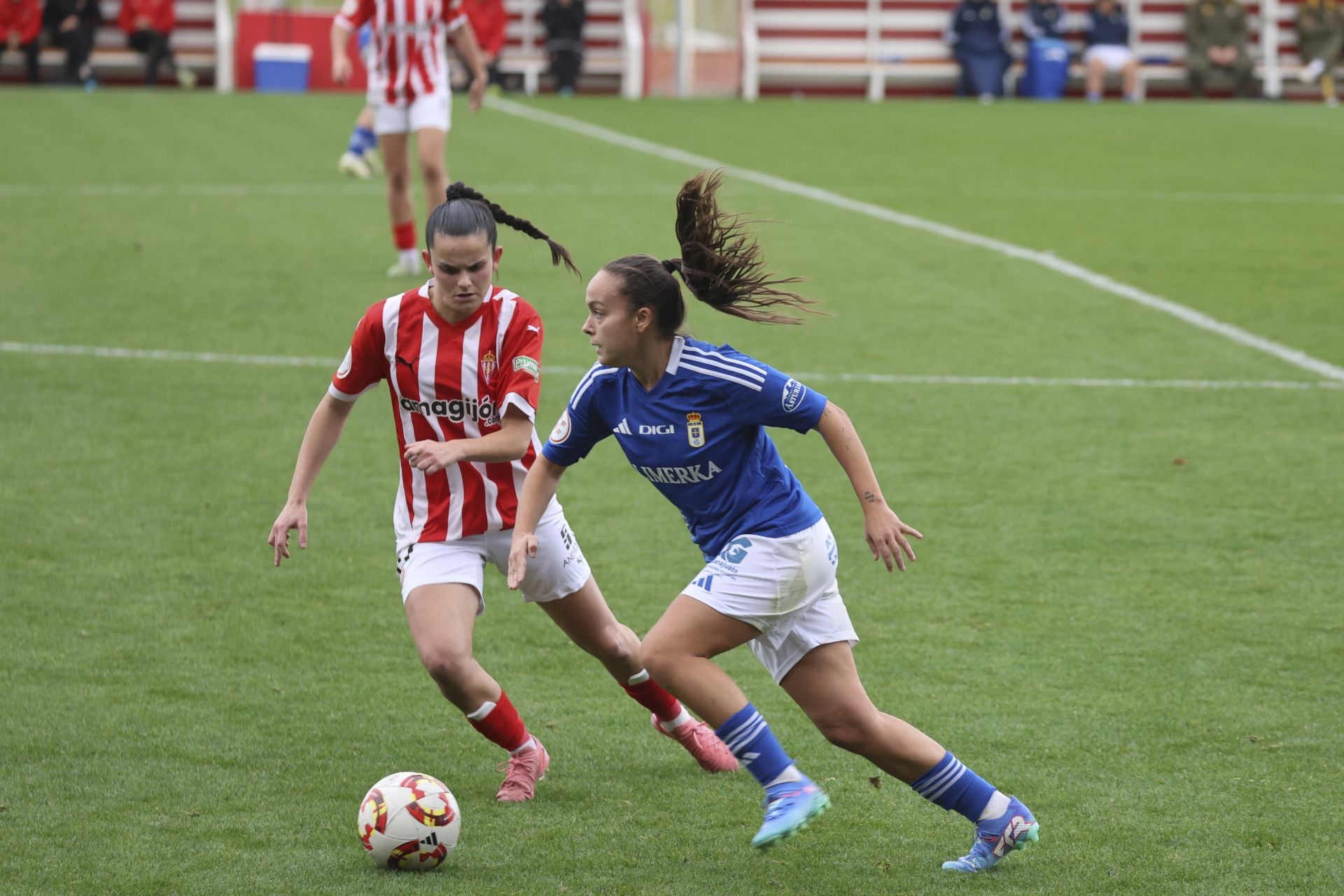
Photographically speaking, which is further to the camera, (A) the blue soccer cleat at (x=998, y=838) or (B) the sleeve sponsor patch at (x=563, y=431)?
(B) the sleeve sponsor patch at (x=563, y=431)

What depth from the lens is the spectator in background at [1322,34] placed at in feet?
99.6

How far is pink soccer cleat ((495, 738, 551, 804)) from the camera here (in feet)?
15.0

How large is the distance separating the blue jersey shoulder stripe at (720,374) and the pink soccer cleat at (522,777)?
121 cm

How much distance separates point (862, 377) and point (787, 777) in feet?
19.7

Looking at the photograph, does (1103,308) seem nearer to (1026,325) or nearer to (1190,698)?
(1026,325)

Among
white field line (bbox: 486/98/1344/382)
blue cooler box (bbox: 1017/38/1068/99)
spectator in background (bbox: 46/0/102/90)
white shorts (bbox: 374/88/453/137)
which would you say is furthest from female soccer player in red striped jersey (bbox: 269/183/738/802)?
blue cooler box (bbox: 1017/38/1068/99)

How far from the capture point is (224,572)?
6527mm

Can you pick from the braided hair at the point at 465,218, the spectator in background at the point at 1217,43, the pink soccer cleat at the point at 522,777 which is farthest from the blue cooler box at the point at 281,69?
the pink soccer cleat at the point at 522,777

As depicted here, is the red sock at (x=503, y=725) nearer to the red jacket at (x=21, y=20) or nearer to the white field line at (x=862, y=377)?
the white field line at (x=862, y=377)

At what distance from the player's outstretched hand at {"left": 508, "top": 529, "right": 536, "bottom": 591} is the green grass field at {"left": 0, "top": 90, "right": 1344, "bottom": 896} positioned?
0.71m

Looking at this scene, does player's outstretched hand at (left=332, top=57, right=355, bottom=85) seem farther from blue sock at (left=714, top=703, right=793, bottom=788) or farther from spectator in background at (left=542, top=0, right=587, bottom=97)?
spectator in background at (left=542, top=0, right=587, bottom=97)

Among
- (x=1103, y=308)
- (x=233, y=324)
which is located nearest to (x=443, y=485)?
(x=233, y=324)

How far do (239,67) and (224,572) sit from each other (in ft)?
79.2

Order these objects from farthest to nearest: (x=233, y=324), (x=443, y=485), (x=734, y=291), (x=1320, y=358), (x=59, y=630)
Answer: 1. (x=233, y=324)
2. (x=1320, y=358)
3. (x=59, y=630)
4. (x=443, y=485)
5. (x=734, y=291)
